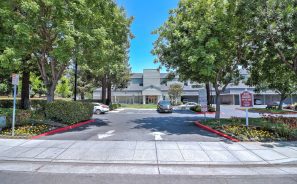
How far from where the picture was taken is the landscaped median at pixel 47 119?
11.4 m

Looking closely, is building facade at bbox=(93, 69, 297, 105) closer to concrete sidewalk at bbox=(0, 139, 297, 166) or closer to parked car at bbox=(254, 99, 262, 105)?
parked car at bbox=(254, 99, 262, 105)

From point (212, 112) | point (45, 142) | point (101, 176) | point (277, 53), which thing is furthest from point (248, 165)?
point (212, 112)

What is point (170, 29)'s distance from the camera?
48.3 ft

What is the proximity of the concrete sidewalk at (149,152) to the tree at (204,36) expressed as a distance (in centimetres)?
484

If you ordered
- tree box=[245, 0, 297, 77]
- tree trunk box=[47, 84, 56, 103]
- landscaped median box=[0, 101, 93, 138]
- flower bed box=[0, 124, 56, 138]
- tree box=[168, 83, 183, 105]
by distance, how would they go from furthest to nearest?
tree box=[168, 83, 183, 105] → tree trunk box=[47, 84, 56, 103] → tree box=[245, 0, 297, 77] → landscaped median box=[0, 101, 93, 138] → flower bed box=[0, 124, 56, 138]

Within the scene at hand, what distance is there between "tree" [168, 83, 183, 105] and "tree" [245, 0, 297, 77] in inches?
1355

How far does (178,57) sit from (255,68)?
618 cm

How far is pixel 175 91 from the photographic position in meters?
48.8

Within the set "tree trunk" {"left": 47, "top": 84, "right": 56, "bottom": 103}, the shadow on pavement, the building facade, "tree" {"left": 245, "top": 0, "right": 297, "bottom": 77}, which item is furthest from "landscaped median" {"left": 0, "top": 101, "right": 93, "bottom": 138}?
the building facade

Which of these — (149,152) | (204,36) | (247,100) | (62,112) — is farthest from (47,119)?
(247,100)

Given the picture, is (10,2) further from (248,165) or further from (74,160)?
(248,165)

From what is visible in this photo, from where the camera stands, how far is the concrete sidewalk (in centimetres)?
706

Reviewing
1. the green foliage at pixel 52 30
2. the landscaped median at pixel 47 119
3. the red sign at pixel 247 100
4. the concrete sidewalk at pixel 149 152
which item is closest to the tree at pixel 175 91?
the landscaped median at pixel 47 119

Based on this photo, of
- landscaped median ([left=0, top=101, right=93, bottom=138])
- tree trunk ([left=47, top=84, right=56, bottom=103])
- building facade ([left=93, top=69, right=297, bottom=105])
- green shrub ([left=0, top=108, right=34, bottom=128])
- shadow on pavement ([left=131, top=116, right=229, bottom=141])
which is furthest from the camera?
building facade ([left=93, top=69, right=297, bottom=105])
